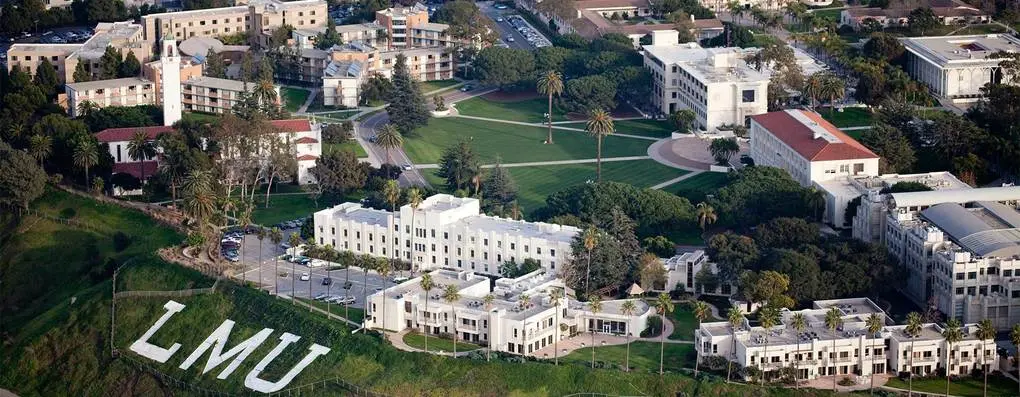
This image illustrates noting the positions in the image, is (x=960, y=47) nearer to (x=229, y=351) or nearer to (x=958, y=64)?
(x=958, y=64)

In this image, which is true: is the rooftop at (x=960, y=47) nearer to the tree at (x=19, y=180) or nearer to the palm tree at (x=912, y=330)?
the palm tree at (x=912, y=330)

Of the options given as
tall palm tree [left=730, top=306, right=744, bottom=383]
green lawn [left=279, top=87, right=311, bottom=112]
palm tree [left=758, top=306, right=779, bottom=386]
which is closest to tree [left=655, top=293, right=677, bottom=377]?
tall palm tree [left=730, top=306, right=744, bottom=383]

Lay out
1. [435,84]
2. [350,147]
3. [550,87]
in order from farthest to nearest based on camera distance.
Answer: [435,84] < [550,87] < [350,147]

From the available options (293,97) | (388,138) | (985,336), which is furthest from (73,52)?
(985,336)

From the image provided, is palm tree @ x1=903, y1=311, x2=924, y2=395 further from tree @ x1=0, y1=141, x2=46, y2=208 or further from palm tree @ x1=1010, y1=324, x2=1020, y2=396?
tree @ x1=0, y1=141, x2=46, y2=208

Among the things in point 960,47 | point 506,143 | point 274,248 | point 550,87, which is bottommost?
point 274,248

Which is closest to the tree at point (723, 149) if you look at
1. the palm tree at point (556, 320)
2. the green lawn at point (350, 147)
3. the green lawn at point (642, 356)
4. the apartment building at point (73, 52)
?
the green lawn at point (350, 147)

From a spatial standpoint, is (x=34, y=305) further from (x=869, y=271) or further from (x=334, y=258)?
(x=869, y=271)
